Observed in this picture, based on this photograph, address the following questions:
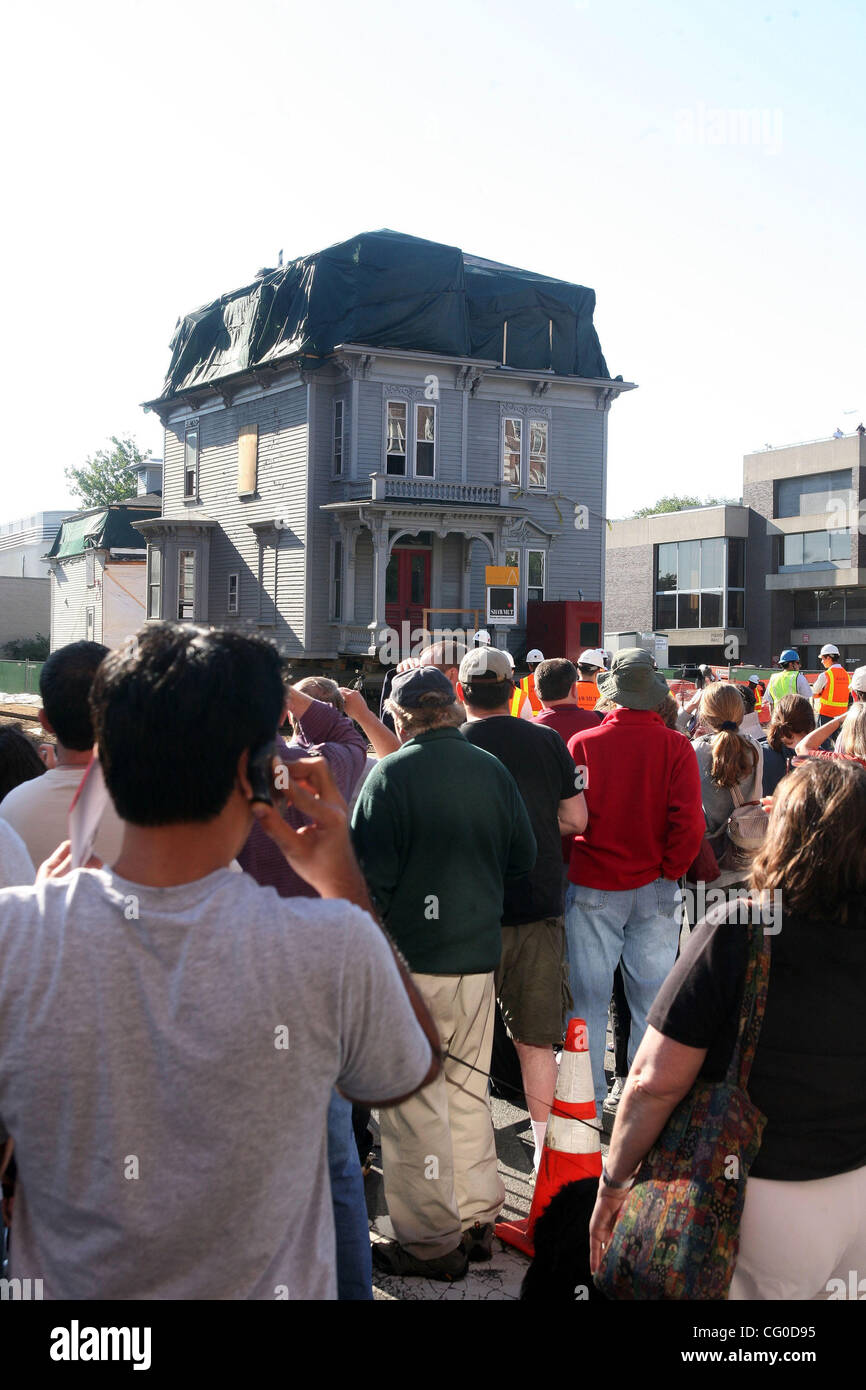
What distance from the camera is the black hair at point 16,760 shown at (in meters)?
4.04

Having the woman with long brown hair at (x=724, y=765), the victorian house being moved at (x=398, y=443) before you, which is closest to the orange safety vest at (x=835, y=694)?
the woman with long brown hair at (x=724, y=765)

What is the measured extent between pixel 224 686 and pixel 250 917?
0.36 metres

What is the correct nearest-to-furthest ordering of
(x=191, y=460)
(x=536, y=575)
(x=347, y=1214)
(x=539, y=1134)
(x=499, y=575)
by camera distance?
(x=347, y=1214)
(x=539, y=1134)
(x=499, y=575)
(x=536, y=575)
(x=191, y=460)

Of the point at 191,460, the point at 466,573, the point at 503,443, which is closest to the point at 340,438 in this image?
the point at 503,443

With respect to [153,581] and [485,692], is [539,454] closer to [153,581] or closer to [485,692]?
[153,581]

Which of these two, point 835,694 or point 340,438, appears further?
point 340,438

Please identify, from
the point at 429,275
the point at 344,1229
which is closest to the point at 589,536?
the point at 429,275

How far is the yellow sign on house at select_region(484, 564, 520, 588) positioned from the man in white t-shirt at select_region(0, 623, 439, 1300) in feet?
92.6

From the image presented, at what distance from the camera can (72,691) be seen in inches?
141

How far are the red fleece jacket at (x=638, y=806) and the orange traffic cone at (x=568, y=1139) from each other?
1.05 m

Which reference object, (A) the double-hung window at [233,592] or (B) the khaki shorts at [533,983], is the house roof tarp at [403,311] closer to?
(A) the double-hung window at [233,592]

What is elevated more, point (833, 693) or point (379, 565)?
point (379, 565)

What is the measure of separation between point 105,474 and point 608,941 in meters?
72.7

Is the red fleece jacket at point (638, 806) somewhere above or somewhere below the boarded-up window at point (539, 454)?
below
